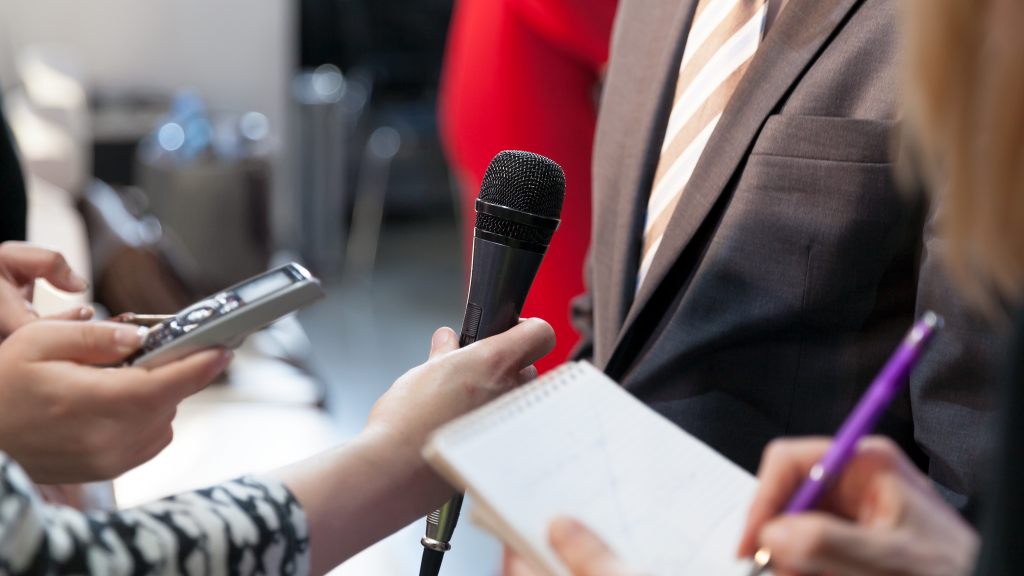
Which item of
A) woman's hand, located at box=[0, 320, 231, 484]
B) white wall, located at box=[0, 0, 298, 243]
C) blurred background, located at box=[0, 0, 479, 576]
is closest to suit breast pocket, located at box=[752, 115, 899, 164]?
woman's hand, located at box=[0, 320, 231, 484]

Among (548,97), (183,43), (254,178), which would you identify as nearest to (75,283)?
(548,97)

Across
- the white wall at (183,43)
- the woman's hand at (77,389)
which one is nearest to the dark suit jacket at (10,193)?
the woman's hand at (77,389)

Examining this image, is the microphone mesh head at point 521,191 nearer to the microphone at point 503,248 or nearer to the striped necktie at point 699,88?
the microphone at point 503,248

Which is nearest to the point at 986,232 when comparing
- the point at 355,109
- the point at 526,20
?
the point at 526,20

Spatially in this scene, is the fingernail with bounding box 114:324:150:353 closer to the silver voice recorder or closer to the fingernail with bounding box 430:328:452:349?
the silver voice recorder

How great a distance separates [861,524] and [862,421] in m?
0.07

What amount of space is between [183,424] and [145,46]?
363 cm

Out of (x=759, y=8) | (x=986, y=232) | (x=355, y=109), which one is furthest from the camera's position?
(x=355, y=109)

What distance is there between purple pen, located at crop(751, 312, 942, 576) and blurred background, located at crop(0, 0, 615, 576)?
555 millimetres

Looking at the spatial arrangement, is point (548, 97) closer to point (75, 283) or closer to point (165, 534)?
point (75, 283)

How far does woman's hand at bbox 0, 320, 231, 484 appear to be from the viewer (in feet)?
2.19

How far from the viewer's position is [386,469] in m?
0.69

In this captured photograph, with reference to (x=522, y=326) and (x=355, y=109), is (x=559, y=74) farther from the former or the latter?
(x=355, y=109)

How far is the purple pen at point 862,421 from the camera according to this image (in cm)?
45
